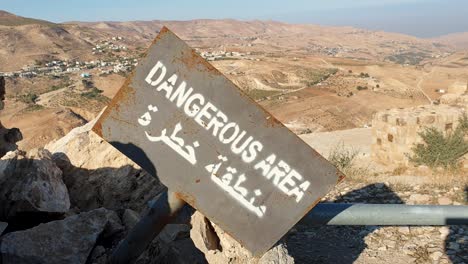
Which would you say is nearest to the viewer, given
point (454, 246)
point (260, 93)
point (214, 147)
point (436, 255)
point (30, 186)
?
point (214, 147)

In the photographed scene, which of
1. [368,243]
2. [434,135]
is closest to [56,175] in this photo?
[368,243]

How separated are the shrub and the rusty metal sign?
349 inches

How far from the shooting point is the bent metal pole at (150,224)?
2160 millimetres

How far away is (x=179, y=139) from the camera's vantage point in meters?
2.03

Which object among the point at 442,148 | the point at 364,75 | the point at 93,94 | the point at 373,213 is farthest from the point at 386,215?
the point at 364,75

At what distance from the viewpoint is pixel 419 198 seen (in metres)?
6.91

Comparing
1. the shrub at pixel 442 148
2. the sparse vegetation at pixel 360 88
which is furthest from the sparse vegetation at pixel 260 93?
the shrub at pixel 442 148

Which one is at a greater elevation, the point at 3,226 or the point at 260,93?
the point at 3,226

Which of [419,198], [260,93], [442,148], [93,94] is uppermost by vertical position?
[419,198]

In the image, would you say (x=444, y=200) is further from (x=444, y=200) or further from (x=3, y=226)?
(x=3, y=226)

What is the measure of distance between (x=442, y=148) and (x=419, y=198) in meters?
4.50

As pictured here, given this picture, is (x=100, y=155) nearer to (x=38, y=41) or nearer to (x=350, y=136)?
(x=350, y=136)

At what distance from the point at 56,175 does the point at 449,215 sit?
398 cm

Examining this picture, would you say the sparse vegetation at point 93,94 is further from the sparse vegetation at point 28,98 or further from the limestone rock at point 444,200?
the limestone rock at point 444,200
